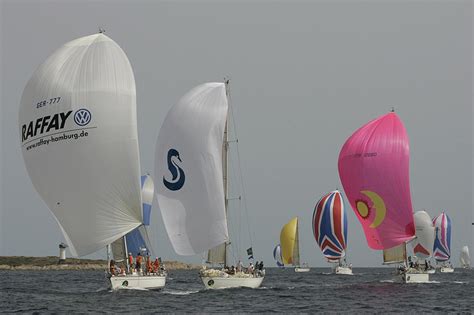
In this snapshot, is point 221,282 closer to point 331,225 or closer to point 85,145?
point 85,145

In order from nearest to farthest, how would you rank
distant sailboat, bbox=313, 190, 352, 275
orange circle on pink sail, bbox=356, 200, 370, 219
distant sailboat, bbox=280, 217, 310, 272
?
orange circle on pink sail, bbox=356, 200, 370, 219
distant sailboat, bbox=313, 190, 352, 275
distant sailboat, bbox=280, 217, 310, 272

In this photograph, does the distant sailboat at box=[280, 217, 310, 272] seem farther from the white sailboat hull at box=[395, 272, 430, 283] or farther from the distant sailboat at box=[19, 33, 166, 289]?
the distant sailboat at box=[19, 33, 166, 289]

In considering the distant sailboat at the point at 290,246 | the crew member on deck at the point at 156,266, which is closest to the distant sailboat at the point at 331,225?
the distant sailboat at the point at 290,246

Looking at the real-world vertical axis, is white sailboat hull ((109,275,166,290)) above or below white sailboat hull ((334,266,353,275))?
below

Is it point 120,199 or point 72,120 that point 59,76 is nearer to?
point 72,120

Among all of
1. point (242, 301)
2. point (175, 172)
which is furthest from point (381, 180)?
point (242, 301)

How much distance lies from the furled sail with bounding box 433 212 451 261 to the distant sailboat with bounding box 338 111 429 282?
55942 millimetres

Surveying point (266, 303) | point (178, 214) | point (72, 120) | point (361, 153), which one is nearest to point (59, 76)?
point (72, 120)

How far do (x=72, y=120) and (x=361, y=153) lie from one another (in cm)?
1989

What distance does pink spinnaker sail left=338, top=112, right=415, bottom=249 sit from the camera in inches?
2158

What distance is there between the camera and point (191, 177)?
48.2 m

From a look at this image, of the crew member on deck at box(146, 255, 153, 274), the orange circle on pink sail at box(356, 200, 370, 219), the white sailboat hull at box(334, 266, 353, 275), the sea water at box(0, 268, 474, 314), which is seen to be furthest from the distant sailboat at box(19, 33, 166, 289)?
the white sailboat hull at box(334, 266, 353, 275)

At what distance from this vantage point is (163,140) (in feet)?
160

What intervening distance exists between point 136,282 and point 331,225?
41.5 m
